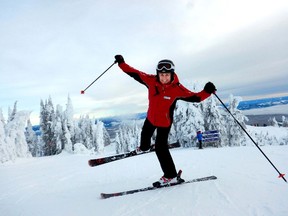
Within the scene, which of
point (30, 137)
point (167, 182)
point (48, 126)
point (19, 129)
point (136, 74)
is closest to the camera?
point (167, 182)

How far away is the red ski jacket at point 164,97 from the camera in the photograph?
4.43 m

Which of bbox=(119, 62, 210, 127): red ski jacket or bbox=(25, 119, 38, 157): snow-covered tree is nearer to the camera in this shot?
bbox=(119, 62, 210, 127): red ski jacket

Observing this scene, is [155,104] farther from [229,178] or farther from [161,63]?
[229,178]

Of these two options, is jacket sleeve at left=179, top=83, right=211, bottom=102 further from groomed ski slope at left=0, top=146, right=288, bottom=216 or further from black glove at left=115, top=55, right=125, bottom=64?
groomed ski slope at left=0, top=146, right=288, bottom=216

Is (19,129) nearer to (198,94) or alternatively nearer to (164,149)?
(164,149)

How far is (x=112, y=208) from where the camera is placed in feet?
11.2

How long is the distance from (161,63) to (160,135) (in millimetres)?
1396

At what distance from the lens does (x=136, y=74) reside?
15.5 ft

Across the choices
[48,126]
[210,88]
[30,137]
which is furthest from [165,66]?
[30,137]

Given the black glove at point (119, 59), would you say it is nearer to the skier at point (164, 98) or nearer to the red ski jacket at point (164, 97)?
the skier at point (164, 98)

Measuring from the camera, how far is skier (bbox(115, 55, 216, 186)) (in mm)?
4410

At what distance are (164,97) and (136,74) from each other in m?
0.79

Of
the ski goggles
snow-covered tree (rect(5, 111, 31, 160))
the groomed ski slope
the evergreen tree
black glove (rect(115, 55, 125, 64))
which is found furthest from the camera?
the evergreen tree

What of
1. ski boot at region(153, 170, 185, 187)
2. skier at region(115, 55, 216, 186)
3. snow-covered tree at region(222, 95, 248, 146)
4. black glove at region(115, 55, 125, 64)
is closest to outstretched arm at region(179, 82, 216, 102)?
skier at region(115, 55, 216, 186)
